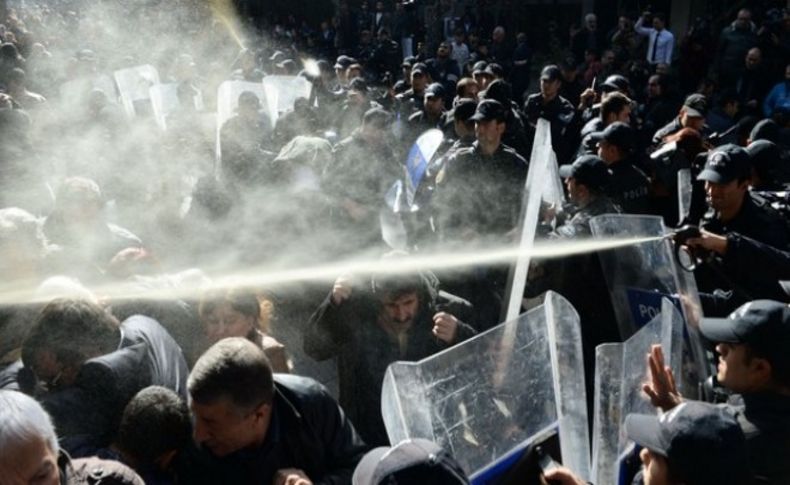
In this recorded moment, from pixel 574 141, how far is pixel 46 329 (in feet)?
18.3

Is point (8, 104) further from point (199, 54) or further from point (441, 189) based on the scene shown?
point (199, 54)

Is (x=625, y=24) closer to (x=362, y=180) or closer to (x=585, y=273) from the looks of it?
(x=362, y=180)

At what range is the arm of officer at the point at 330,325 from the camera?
125 inches

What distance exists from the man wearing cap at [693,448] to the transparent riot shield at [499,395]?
0.94ft

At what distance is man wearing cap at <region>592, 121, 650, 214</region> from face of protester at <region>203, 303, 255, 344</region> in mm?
2409

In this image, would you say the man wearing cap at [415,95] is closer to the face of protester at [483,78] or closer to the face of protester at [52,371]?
the face of protester at [483,78]

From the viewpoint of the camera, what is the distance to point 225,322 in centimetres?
302

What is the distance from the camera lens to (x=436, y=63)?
12164 millimetres

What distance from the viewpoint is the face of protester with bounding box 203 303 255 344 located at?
3023 mm

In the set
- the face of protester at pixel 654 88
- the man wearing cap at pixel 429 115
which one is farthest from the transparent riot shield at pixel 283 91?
the face of protester at pixel 654 88

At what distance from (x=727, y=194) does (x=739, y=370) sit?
131cm

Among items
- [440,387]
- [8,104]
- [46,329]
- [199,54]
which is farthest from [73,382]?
[199,54]

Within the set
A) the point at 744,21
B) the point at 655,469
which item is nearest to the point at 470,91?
the point at 744,21

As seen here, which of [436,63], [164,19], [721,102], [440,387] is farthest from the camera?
[164,19]
